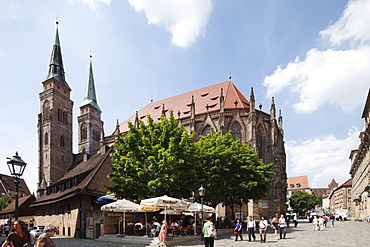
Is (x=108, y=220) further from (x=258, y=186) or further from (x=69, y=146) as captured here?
(x=69, y=146)

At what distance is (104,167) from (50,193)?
10.5 metres

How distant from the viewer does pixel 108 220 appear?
22312mm

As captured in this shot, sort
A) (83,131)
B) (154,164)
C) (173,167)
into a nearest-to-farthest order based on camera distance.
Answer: (154,164) < (173,167) < (83,131)

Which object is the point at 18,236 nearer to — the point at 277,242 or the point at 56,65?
the point at 277,242

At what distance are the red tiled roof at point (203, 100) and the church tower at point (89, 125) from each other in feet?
45.1

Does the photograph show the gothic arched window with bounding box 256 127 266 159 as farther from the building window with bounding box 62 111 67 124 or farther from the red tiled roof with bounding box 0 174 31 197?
the red tiled roof with bounding box 0 174 31 197

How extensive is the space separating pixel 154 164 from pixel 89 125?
190 feet

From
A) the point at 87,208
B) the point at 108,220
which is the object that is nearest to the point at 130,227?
the point at 108,220

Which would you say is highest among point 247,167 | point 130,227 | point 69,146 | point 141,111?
point 141,111

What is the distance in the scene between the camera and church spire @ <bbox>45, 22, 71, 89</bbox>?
6906 centimetres

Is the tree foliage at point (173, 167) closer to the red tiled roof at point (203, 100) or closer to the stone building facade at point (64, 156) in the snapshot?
the stone building facade at point (64, 156)

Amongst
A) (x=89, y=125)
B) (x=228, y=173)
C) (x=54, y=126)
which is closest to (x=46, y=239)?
(x=228, y=173)

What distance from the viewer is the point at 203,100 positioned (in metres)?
55.7

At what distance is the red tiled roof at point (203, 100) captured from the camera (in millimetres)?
51531
